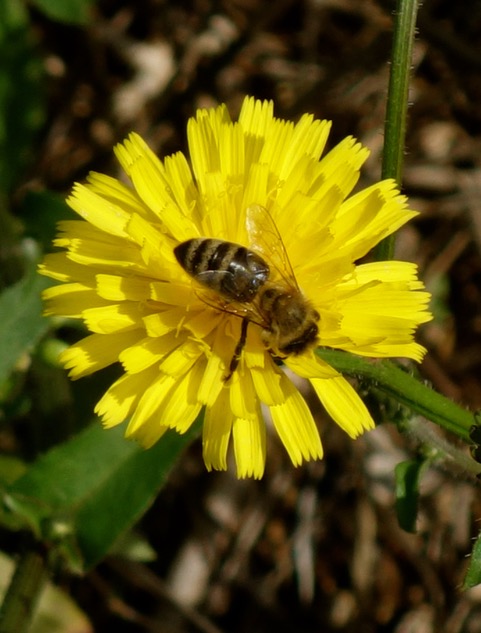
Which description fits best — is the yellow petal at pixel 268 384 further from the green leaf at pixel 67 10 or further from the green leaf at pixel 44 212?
the green leaf at pixel 67 10

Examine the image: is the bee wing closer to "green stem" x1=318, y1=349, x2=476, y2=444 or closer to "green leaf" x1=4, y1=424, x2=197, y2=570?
"green stem" x1=318, y1=349, x2=476, y2=444

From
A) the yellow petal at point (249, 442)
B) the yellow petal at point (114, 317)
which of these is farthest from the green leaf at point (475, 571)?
the yellow petal at point (114, 317)

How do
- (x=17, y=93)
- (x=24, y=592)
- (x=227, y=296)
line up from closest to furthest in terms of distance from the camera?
(x=227, y=296)
(x=24, y=592)
(x=17, y=93)

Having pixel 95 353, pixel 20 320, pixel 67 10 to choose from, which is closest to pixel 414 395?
pixel 95 353

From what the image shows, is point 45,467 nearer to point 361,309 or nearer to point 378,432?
point 361,309

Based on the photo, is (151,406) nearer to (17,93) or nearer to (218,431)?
(218,431)

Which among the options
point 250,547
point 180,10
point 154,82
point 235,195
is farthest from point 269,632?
point 180,10
